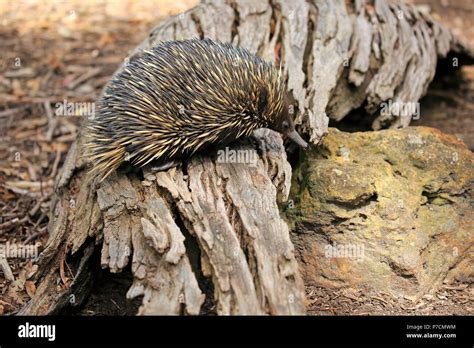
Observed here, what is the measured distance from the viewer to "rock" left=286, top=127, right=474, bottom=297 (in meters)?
4.34

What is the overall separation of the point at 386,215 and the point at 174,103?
163cm

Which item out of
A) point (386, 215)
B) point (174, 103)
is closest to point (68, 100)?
point (174, 103)

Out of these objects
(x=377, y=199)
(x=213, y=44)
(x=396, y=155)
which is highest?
(x=213, y=44)

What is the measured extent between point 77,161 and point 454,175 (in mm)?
2780

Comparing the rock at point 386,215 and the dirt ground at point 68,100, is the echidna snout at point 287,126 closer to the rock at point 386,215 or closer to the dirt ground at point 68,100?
the rock at point 386,215

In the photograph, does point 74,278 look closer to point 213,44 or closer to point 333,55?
point 213,44

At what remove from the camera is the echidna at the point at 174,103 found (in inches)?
168

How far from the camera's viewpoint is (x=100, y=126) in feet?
14.3

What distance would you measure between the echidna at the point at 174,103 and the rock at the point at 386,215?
0.76 meters

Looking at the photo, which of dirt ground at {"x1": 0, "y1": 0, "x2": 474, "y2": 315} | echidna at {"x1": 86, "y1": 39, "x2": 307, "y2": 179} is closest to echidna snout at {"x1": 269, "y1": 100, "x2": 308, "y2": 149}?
echidna at {"x1": 86, "y1": 39, "x2": 307, "y2": 179}

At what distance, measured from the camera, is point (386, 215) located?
442 cm

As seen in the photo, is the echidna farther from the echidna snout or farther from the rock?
the rock

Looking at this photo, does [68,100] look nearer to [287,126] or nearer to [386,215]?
[287,126]
